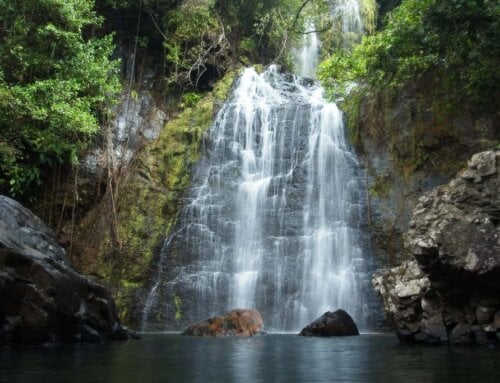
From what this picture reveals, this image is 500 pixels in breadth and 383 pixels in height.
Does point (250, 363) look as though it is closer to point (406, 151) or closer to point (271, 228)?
point (271, 228)

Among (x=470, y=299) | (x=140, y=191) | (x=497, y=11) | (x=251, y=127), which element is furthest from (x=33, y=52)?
(x=470, y=299)

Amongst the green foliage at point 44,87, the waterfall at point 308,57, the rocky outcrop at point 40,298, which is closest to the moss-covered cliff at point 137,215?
the green foliage at point 44,87

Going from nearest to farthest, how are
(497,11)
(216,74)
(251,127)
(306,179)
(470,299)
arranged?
(470,299), (497,11), (306,179), (251,127), (216,74)

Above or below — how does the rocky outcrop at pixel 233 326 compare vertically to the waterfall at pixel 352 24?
below

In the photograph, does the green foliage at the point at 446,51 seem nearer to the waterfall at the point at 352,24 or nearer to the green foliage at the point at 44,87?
the green foliage at the point at 44,87

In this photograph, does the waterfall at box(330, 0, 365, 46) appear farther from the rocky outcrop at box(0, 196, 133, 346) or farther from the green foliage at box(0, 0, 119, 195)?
the rocky outcrop at box(0, 196, 133, 346)

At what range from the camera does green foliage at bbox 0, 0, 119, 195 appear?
52.7 ft

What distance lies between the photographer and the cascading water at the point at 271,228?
15.1m

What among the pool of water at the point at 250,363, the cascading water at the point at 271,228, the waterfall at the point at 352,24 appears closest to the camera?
the pool of water at the point at 250,363

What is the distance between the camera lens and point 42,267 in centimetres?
973

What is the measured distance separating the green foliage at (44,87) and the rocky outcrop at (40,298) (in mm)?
5187

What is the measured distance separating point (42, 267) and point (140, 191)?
834 cm

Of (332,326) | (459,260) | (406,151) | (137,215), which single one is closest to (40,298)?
(332,326)

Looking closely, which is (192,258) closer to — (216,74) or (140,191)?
(140,191)
